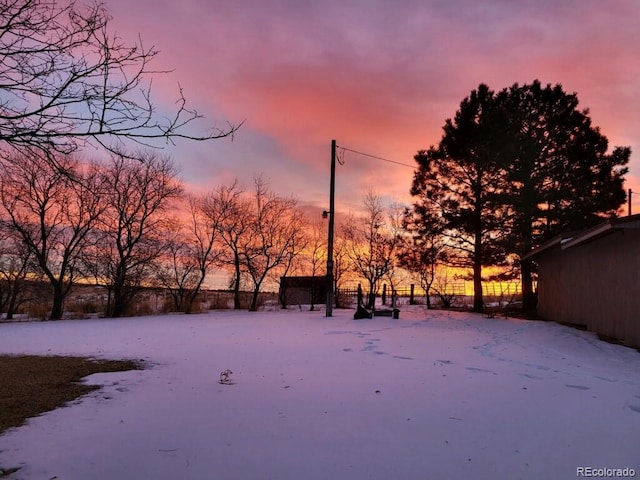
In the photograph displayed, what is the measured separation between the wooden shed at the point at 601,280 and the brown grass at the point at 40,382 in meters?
10.2

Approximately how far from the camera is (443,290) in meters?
28.2

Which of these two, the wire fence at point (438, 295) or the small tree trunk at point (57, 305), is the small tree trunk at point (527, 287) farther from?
the small tree trunk at point (57, 305)

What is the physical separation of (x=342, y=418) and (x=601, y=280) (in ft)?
35.0

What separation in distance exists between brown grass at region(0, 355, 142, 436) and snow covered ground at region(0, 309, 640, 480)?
0.29 m

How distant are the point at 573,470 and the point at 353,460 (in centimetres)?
172

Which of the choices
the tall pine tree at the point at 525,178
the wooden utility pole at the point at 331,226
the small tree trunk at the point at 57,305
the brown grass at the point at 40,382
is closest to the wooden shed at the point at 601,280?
the tall pine tree at the point at 525,178

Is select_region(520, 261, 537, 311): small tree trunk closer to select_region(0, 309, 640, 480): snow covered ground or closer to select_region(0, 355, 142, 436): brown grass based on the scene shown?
select_region(0, 309, 640, 480): snow covered ground

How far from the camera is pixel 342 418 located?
4855 mm

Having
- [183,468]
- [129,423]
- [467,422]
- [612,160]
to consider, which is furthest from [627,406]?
[612,160]

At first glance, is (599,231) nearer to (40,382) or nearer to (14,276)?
(40,382)

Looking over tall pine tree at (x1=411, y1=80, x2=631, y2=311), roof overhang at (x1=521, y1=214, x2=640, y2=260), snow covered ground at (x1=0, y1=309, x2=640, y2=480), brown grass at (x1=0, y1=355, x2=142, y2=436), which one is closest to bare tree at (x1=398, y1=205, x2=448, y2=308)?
tall pine tree at (x1=411, y1=80, x2=631, y2=311)

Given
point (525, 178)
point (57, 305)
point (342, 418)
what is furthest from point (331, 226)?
point (342, 418)

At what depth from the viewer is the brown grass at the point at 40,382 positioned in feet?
16.5

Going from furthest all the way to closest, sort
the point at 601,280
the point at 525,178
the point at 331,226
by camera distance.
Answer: the point at 525,178 → the point at 331,226 → the point at 601,280
